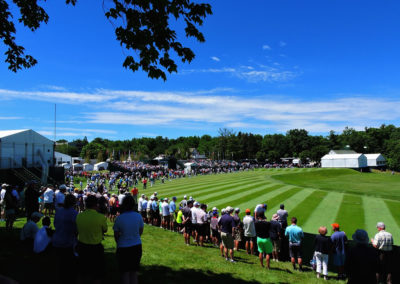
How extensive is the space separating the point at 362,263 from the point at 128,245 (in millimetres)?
4213

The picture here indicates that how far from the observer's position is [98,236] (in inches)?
185

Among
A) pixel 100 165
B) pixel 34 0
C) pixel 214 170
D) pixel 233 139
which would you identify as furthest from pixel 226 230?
pixel 233 139

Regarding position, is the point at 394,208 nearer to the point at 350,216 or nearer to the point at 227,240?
the point at 350,216

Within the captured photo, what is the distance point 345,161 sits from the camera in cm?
7019

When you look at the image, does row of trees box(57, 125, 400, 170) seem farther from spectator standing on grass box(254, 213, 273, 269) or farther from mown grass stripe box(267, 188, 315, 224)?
spectator standing on grass box(254, 213, 273, 269)

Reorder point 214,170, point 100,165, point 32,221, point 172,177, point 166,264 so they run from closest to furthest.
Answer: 1. point 32,221
2. point 166,264
3. point 172,177
4. point 214,170
5. point 100,165

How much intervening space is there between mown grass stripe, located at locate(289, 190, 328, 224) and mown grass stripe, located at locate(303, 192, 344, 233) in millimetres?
259

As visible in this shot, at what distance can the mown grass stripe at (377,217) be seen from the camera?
13.3m

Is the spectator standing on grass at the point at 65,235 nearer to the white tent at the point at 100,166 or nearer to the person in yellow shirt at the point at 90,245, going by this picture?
the person in yellow shirt at the point at 90,245

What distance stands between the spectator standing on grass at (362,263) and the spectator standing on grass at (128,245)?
3912 millimetres

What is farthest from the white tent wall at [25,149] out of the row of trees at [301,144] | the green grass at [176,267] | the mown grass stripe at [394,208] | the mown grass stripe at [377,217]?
the row of trees at [301,144]

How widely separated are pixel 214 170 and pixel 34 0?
56.7 m

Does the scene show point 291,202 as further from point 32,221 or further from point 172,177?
point 172,177

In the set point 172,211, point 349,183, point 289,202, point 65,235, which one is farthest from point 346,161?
point 65,235
